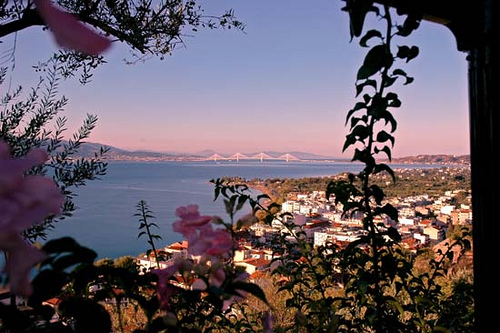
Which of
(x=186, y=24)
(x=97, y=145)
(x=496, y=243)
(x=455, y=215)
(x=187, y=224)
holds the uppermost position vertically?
(x=186, y=24)

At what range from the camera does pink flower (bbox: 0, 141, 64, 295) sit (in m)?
0.30

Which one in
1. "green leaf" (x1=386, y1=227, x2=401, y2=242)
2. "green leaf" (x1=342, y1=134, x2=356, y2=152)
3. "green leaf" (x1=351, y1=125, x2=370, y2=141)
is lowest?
"green leaf" (x1=386, y1=227, x2=401, y2=242)

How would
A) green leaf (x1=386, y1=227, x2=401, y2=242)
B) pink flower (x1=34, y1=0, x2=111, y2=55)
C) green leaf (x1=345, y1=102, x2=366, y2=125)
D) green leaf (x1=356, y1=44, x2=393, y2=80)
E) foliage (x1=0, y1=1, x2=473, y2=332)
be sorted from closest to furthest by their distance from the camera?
pink flower (x1=34, y1=0, x2=111, y2=55), foliage (x1=0, y1=1, x2=473, y2=332), green leaf (x1=356, y1=44, x2=393, y2=80), green leaf (x1=345, y1=102, x2=366, y2=125), green leaf (x1=386, y1=227, x2=401, y2=242)

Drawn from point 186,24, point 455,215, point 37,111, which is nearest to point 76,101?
point 37,111

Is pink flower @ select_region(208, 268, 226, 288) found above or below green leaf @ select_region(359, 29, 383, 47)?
below

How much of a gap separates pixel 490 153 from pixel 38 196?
0.85 meters

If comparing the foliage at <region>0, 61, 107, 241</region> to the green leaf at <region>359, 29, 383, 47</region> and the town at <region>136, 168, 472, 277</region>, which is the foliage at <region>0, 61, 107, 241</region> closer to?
the town at <region>136, 168, 472, 277</region>

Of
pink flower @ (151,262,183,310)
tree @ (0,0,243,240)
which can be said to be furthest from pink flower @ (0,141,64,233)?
tree @ (0,0,243,240)

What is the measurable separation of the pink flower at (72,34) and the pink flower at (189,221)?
249 millimetres

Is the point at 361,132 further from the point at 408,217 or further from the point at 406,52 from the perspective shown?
the point at 408,217

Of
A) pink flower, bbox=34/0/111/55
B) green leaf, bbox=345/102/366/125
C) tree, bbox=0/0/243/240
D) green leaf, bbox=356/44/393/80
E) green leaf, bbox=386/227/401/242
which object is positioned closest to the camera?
pink flower, bbox=34/0/111/55

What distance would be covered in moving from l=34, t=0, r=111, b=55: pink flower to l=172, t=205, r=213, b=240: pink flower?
0.25 metres

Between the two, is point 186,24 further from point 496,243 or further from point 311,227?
point 496,243

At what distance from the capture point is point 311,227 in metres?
2.14
